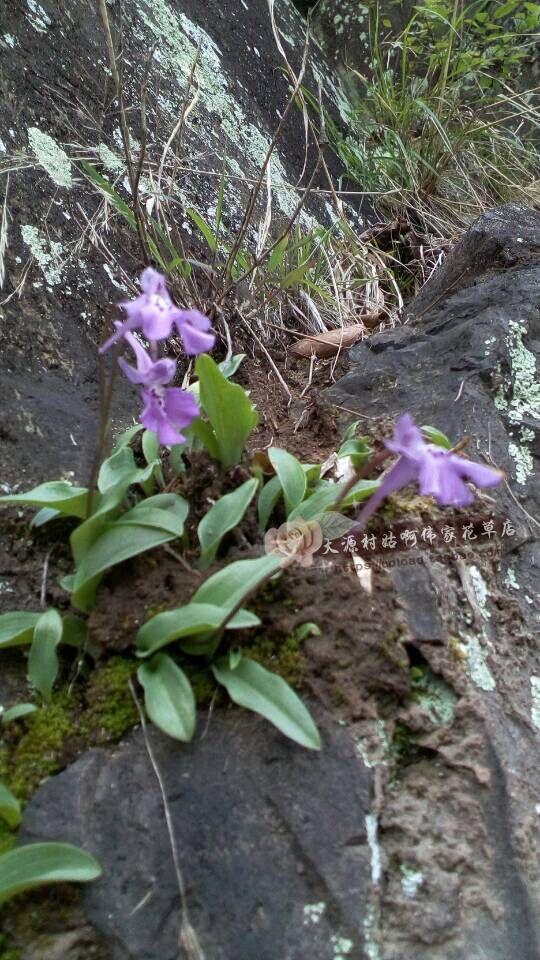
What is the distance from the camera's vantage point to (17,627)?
59.6 inches

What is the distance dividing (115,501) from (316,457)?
734mm

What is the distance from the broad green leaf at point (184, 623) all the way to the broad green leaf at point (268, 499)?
0.37 metres

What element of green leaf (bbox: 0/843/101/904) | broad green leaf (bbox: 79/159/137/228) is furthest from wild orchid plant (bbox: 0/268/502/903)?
broad green leaf (bbox: 79/159/137/228)

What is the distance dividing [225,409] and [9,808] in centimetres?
90

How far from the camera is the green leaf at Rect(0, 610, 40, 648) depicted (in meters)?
1.50

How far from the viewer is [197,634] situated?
1398 millimetres

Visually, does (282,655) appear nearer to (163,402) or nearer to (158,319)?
(163,402)

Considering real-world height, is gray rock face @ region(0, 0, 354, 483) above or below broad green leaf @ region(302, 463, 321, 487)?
above

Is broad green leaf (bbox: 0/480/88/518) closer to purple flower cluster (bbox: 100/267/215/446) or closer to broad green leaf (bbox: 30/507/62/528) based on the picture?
broad green leaf (bbox: 30/507/62/528)

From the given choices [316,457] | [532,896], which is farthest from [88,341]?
[532,896]

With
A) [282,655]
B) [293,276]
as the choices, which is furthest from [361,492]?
[293,276]

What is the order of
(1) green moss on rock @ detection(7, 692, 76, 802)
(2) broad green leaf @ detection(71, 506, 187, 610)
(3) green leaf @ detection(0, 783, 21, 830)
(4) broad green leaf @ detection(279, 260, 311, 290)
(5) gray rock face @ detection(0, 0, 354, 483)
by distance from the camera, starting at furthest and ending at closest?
(4) broad green leaf @ detection(279, 260, 311, 290), (5) gray rock face @ detection(0, 0, 354, 483), (2) broad green leaf @ detection(71, 506, 187, 610), (1) green moss on rock @ detection(7, 692, 76, 802), (3) green leaf @ detection(0, 783, 21, 830)

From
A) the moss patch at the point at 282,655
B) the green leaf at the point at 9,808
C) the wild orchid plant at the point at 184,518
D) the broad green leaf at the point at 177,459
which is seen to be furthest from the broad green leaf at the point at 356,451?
the green leaf at the point at 9,808

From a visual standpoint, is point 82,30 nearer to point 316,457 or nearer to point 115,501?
point 316,457
